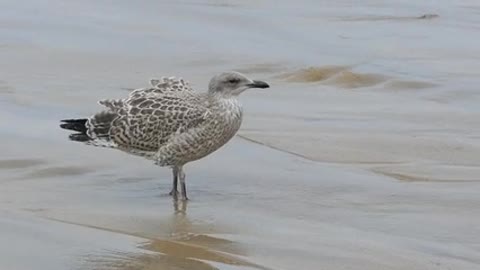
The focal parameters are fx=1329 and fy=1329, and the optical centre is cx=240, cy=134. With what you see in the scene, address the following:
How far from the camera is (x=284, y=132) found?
9461mm

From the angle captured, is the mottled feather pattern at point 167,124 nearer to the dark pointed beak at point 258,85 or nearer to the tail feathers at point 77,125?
the tail feathers at point 77,125

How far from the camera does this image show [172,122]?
7.87 m

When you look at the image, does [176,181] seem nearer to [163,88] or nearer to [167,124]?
[167,124]

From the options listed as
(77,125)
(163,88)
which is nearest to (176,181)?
(163,88)

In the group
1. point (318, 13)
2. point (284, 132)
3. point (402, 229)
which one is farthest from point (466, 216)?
point (318, 13)

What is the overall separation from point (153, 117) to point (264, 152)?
1.17 metres

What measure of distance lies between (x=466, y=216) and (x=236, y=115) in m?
1.50

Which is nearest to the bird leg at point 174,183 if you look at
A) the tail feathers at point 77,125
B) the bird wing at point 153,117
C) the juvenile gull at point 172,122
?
the juvenile gull at point 172,122

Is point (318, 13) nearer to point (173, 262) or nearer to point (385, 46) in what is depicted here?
point (385, 46)

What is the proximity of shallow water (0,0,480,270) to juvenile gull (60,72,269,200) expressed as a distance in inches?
9.8

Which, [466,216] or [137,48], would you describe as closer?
[466,216]

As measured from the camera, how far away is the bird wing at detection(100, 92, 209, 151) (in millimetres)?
7855

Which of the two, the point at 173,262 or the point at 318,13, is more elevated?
the point at 318,13

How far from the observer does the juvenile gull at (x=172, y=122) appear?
7.81m
